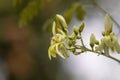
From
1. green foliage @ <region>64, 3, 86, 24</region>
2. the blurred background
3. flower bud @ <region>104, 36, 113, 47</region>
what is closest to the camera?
flower bud @ <region>104, 36, 113, 47</region>

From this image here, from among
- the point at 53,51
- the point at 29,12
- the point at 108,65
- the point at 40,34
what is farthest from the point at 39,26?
the point at 53,51

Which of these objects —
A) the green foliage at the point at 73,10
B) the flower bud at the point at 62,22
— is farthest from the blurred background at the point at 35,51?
the flower bud at the point at 62,22

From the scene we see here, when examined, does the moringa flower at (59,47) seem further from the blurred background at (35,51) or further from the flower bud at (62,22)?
the blurred background at (35,51)

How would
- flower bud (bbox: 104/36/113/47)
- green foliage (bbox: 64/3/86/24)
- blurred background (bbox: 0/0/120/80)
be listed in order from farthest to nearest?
blurred background (bbox: 0/0/120/80)
green foliage (bbox: 64/3/86/24)
flower bud (bbox: 104/36/113/47)

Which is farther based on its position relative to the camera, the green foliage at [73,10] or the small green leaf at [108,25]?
the green foliage at [73,10]

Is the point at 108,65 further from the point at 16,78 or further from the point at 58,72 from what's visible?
the point at 16,78

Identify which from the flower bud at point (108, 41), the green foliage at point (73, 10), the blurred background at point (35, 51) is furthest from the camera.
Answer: the blurred background at point (35, 51)

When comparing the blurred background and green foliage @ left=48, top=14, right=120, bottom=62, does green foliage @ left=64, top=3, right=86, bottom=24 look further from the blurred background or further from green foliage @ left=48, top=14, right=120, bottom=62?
the blurred background

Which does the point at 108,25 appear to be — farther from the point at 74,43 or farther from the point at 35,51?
the point at 35,51

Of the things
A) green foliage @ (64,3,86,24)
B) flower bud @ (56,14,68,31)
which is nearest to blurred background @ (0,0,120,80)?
green foliage @ (64,3,86,24)

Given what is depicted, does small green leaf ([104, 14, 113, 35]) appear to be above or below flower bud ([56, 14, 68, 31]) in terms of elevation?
below

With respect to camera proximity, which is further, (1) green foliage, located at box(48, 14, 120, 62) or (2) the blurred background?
(2) the blurred background
